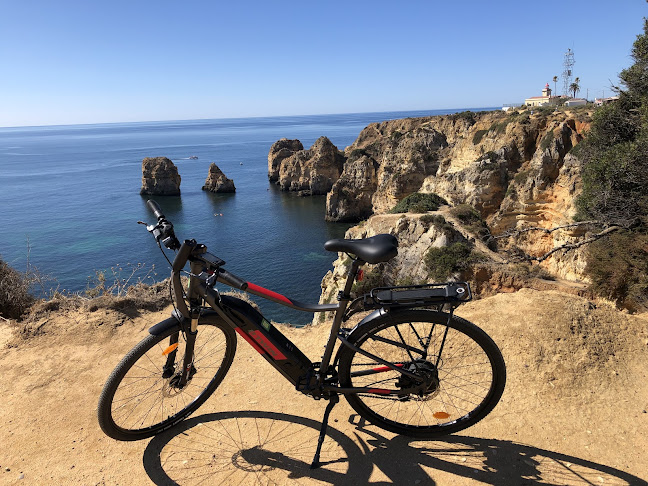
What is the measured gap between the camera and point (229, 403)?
13.6 ft

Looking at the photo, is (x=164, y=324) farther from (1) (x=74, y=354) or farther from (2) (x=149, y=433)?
(1) (x=74, y=354)

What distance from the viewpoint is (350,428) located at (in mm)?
3725

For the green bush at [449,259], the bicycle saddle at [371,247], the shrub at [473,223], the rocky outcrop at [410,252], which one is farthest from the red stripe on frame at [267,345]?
the shrub at [473,223]

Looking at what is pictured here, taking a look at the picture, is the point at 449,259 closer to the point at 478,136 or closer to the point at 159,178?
the point at 478,136

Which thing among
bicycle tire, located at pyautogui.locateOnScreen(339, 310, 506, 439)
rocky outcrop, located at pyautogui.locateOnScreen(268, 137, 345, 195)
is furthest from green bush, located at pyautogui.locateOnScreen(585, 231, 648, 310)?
rocky outcrop, located at pyautogui.locateOnScreen(268, 137, 345, 195)

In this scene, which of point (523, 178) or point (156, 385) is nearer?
point (156, 385)

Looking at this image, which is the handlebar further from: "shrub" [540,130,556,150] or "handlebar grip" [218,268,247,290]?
"shrub" [540,130,556,150]

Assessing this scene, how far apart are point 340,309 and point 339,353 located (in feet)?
1.39

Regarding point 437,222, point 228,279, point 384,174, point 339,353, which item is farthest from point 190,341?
point 384,174

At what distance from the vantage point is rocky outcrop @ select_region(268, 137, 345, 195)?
70.8 m

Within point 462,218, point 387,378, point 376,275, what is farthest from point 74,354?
point 462,218

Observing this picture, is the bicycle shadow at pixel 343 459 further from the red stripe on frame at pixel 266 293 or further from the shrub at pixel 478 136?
the shrub at pixel 478 136

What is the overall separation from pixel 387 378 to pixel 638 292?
10546 mm

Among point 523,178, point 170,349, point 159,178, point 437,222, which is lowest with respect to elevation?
point 159,178
